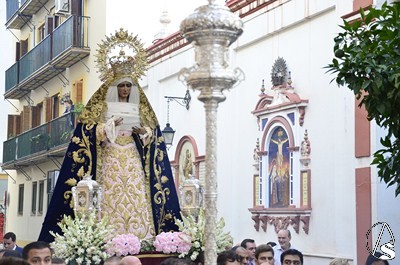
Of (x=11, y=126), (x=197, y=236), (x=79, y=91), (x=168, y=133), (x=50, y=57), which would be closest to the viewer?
(x=197, y=236)

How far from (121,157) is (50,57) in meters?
16.1

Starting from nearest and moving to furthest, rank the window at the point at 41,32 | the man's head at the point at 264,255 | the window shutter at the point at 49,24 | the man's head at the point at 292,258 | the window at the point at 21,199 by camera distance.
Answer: the man's head at the point at 292,258, the man's head at the point at 264,255, the window shutter at the point at 49,24, the window at the point at 41,32, the window at the point at 21,199

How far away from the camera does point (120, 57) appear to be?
361 inches

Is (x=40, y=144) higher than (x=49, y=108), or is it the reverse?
(x=49, y=108)

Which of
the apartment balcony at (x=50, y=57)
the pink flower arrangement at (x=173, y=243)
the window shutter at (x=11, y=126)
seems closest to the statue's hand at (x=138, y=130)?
the pink flower arrangement at (x=173, y=243)

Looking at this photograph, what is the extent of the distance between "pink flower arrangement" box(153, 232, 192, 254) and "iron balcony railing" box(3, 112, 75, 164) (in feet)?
44.1

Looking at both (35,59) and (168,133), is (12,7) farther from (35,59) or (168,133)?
(168,133)

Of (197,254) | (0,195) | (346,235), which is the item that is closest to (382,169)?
(197,254)

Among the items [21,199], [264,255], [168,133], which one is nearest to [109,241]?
[264,255]

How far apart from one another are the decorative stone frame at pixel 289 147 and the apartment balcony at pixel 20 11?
14.5 m

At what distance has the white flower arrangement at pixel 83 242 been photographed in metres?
8.04

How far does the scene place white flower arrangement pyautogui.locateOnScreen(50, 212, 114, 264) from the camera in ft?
26.4

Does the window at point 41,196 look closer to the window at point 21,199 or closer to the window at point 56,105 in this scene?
the window at point 56,105

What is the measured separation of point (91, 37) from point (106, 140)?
13465 mm
